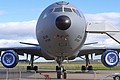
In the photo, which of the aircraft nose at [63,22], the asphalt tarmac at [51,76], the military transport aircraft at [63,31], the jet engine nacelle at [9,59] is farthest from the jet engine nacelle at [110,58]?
the jet engine nacelle at [9,59]

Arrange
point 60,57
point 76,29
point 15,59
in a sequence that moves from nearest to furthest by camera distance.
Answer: point 76,29 < point 60,57 < point 15,59

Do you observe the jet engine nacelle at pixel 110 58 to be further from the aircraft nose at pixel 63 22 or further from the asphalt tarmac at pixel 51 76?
the aircraft nose at pixel 63 22

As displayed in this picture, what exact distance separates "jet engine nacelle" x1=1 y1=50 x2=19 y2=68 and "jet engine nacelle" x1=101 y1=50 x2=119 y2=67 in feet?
20.0

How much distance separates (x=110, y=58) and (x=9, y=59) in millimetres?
7021

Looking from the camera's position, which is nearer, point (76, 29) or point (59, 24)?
point (59, 24)

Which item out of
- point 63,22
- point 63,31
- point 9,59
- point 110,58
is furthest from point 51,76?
point 63,22

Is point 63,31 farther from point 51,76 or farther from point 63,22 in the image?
point 51,76

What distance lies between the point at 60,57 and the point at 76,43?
218cm

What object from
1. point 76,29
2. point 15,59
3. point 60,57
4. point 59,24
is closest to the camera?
point 59,24

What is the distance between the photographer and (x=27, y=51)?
29.4 meters

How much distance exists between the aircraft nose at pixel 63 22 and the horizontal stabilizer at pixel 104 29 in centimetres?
351

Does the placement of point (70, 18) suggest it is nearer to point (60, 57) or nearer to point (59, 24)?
point (59, 24)

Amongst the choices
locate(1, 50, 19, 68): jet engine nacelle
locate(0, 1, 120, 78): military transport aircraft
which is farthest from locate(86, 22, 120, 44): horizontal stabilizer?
locate(1, 50, 19, 68): jet engine nacelle

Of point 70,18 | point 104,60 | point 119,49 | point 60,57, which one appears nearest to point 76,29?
point 70,18
